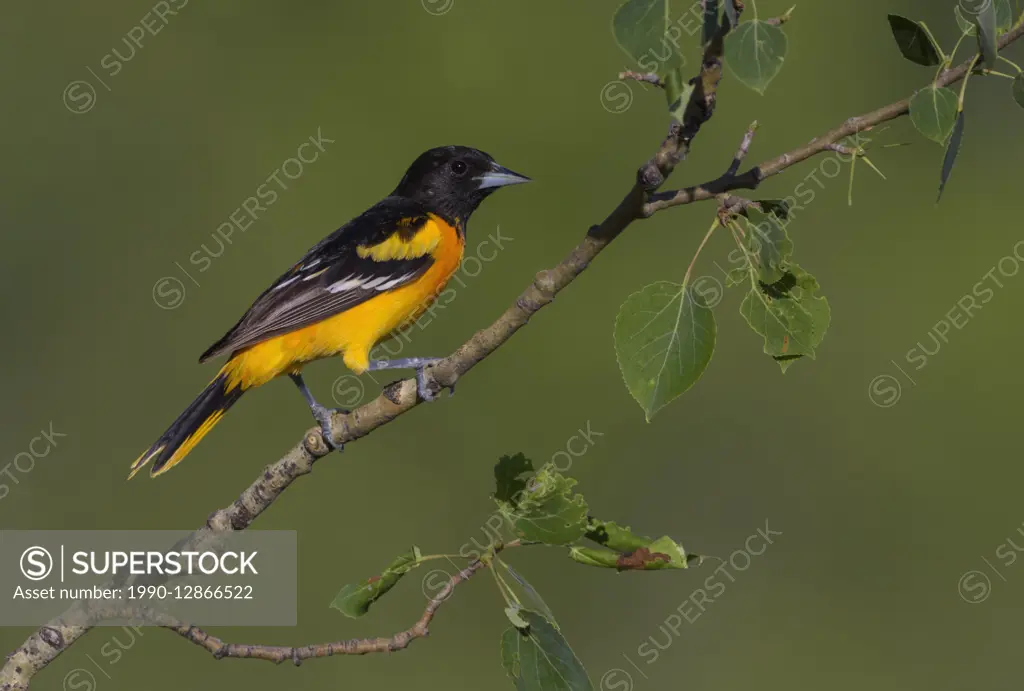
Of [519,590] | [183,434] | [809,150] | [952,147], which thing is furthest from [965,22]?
[183,434]

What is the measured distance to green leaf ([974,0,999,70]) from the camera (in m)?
1.46

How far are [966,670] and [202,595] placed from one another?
549cm

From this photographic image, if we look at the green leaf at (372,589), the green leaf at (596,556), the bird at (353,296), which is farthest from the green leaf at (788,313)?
the bird at (353,296)

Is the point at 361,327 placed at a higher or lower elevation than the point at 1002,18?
lower

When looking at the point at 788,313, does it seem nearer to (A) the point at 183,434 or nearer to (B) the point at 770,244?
(B) the point at 770,244

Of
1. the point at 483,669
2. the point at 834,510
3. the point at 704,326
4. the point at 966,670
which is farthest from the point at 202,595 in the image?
the point at 966,670

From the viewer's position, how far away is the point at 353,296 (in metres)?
3.66

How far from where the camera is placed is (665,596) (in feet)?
21.8

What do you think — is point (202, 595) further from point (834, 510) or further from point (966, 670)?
point (966, 670)

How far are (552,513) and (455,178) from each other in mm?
2648

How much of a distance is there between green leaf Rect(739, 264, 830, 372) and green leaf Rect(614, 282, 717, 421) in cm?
14

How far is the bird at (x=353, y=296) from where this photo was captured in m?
3.41

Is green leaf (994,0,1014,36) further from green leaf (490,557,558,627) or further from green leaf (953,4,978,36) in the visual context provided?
green leaf (490,557,558,627)

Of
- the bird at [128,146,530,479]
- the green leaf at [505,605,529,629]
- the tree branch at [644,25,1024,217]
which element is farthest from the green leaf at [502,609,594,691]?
the bird at [128,146,530,479]
